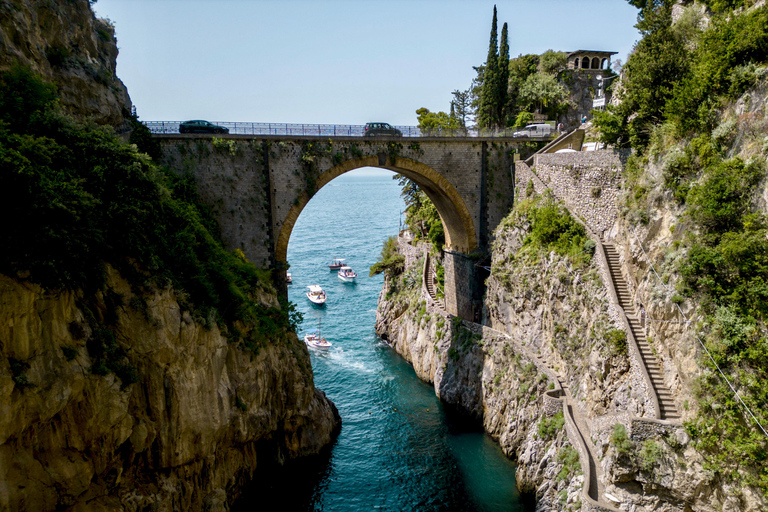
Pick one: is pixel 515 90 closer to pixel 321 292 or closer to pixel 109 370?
pixel 321 292

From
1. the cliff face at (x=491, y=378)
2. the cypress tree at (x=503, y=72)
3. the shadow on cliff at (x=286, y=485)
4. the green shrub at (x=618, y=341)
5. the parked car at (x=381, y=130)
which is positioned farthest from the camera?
the cypress tree at (x=503, y=72)

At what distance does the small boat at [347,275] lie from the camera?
2392 inches

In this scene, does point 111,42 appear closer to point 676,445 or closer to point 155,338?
point 155,338

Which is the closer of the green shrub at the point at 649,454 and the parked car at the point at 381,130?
the green shrub at the point at 649,454

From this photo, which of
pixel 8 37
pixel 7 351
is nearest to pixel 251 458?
pixel 7 351

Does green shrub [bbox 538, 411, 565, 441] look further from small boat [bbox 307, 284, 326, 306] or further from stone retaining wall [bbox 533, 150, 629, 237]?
small boat [bbox 307, 284, 326, 306]

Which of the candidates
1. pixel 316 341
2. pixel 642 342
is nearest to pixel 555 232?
pixel 642 342

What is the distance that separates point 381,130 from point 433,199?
6.89 metres

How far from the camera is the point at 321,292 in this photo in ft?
173

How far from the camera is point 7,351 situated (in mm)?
12203

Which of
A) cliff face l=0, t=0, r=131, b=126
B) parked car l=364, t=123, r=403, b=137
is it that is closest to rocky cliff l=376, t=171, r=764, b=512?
parked car l=364, t=123, r=403, b=137

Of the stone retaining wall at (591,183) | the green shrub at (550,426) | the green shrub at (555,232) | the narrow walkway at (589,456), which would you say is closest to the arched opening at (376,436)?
the green shrub at (550,426)

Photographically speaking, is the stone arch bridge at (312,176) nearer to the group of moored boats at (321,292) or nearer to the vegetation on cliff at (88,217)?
the vegetation on cliff at (88,217)

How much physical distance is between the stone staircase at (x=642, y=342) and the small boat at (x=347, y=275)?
41.1 metres
